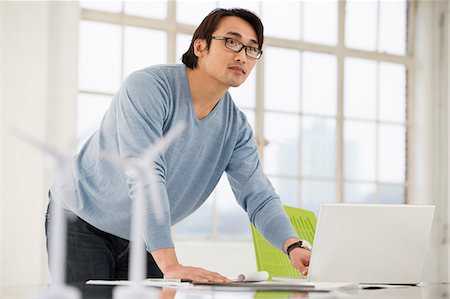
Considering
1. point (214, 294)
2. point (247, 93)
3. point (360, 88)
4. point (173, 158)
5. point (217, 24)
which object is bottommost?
point (214, 294)

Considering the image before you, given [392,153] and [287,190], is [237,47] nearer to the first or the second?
[287,190]

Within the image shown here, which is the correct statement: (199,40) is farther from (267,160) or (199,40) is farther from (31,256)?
(267,160)

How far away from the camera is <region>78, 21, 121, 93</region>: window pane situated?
15.3ft

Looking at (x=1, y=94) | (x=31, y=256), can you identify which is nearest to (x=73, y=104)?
(x=1, y=94)

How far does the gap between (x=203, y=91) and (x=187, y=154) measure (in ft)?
0.65

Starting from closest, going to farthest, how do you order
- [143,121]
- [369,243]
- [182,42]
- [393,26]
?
[369,243]
[143,121]
[182,42]
[393,26]

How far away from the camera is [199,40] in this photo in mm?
2402

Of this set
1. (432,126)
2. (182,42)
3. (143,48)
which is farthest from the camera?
(432,126)

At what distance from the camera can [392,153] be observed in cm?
584

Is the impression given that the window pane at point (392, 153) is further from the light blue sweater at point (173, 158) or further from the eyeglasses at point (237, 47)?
the eyeglasses at point (237, 47)

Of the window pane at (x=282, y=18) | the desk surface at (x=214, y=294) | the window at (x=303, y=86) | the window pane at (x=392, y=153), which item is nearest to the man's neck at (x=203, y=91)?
the desk surface at (x=214, y=294)

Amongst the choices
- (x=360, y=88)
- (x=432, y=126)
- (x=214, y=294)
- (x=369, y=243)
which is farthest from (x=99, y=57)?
(x=214, y=294)

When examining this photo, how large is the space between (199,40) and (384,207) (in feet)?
2.83

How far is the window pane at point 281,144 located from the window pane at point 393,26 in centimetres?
107
